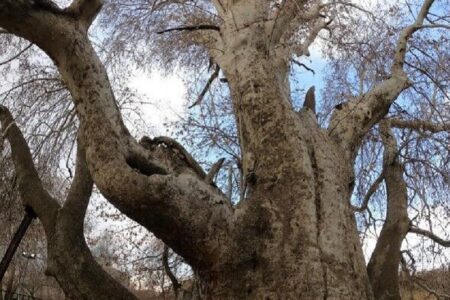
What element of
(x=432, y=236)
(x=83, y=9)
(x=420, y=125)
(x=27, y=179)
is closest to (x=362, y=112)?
(x=420, y=125)

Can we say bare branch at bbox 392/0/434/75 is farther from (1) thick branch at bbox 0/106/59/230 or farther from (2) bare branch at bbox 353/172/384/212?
(1) thick branch at bbox 0/106/59/230

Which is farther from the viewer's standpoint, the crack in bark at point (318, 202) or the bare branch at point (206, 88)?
the bare branch at point (206, 88)

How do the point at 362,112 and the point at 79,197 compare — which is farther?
the point at 79,197

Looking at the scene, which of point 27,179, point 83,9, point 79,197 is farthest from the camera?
point 27,179

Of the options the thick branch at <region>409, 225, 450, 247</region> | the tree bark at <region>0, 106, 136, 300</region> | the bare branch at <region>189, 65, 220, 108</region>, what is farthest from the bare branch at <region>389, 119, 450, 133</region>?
the tree bark at <region>0, 106, 136, 300</region>

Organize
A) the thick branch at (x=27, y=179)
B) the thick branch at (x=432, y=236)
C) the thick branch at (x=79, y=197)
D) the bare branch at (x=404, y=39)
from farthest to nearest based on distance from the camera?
the thick branch at (x=432, y=236), the bare branch at (x=404, y=39), the thick branch at (x=27, y=179), the thick branch at (x=79, y=197)

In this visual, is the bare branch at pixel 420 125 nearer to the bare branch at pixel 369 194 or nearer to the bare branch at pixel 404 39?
the bare branch at pixel 369 194

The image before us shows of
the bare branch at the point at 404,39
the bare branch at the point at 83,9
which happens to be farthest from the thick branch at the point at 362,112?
the bare branch at the point at 83,9

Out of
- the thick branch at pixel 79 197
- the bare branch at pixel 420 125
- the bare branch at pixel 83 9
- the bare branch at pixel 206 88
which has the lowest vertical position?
the thick branch at pixel 79 197

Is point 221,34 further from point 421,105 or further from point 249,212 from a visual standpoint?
point 421,105

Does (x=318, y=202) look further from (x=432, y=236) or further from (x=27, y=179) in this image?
(x=432, y=236)

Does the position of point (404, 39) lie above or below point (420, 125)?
above

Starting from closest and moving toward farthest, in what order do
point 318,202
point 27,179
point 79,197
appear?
point 318,202 → point 79,197 → point 27,179

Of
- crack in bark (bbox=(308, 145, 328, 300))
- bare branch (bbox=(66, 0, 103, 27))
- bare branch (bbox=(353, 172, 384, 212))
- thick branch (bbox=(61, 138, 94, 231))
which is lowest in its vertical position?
crack in bark (bbox=(308, 145, 328, 300))
